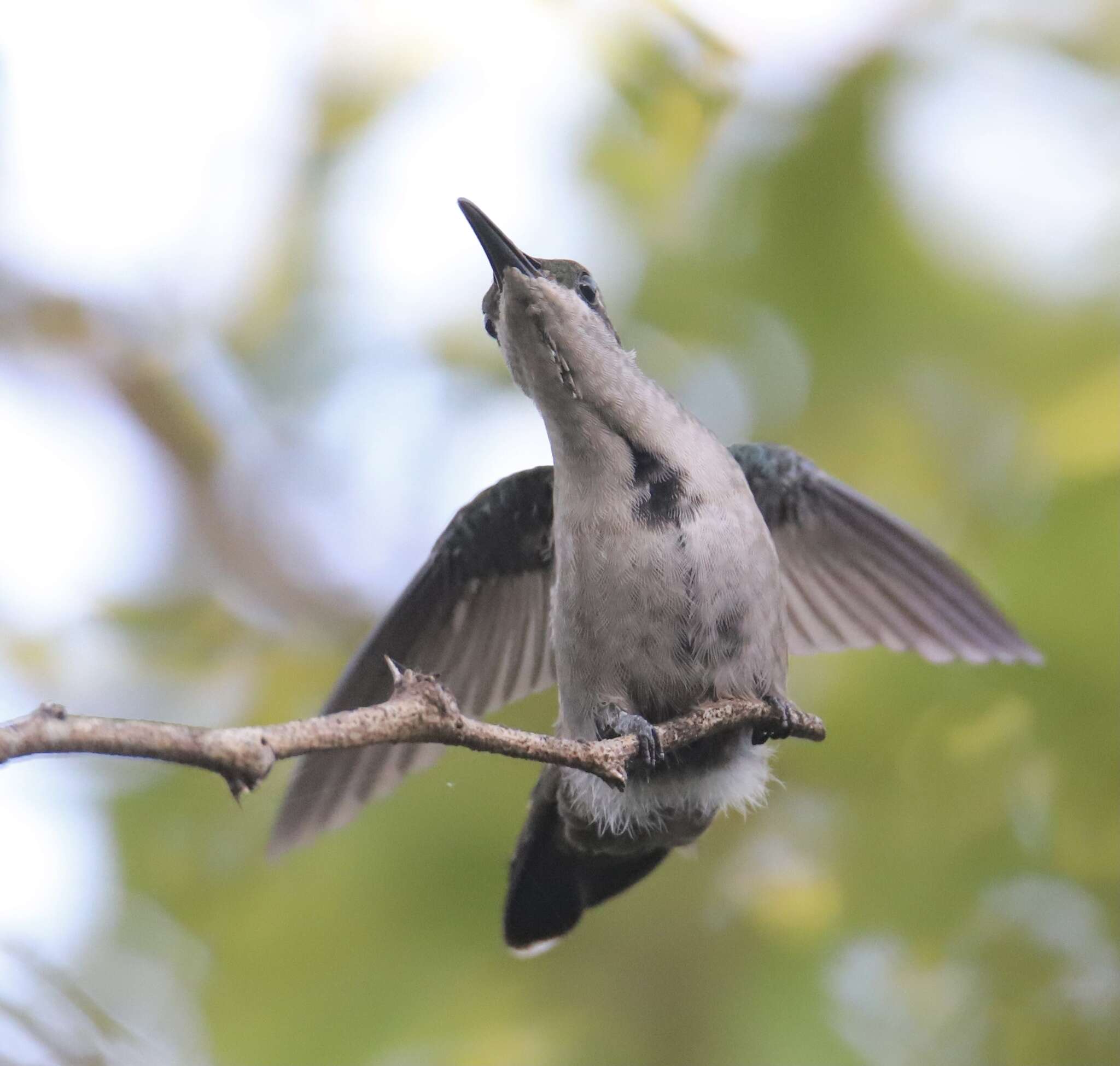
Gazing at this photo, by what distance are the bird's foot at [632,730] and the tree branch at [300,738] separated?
0.37 meters

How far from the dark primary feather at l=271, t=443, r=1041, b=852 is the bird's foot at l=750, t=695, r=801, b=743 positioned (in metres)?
1.16

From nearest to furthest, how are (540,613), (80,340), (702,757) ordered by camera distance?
(702,757)
(540,613)
(80,340)

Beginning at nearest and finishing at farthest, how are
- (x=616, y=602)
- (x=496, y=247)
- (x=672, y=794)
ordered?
(x=616, y=602), (x=496, y=247), (x=672, y=794)

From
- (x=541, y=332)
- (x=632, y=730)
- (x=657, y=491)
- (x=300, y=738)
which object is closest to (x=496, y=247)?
(x=541, y=332)

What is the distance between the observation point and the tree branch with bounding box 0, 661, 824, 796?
1.74 meters

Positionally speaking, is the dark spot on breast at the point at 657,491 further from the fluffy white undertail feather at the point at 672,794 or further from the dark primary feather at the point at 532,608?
the dark primary feather at the point at 532,608

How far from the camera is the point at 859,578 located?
17.4 ft

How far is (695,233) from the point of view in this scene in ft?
19.6

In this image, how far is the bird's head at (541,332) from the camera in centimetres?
399

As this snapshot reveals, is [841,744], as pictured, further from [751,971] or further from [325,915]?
[325,915]

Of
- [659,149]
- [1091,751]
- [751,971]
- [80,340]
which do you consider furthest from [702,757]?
[80,340]

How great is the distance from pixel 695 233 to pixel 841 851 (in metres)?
2.73

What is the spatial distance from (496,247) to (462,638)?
171 cm

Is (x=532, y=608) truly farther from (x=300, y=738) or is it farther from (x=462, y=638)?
(x=300, y=738)
